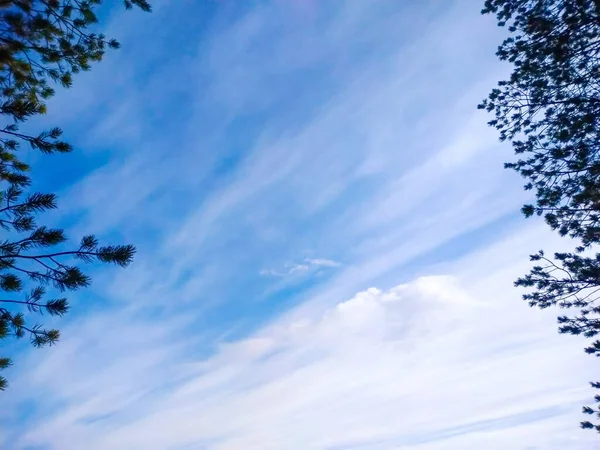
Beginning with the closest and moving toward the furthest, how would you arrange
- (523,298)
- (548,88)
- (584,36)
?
(584,36) → (548,88) → (523,298)

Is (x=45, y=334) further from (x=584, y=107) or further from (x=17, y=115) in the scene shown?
(x=584, y=107)

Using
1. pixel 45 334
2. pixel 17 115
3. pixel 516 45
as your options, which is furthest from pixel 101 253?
pixel 516 45

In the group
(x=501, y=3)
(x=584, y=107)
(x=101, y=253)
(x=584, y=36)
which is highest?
(x=501, y=3)

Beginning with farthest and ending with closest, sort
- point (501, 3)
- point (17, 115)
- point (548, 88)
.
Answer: point (501, 3) → point (548, 88) → point (17, 115)

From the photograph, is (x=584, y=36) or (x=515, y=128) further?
(x=515, y=128)

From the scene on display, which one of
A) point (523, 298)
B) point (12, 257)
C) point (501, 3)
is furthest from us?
point (523, 298)

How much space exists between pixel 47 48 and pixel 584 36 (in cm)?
1367

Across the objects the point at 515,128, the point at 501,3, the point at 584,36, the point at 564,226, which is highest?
the point at 501,3

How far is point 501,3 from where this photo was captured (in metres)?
11.6

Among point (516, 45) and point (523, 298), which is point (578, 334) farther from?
point (516, 45)

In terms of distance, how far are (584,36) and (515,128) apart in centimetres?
283

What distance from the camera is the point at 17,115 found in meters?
6.03

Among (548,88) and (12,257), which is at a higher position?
(548,88)

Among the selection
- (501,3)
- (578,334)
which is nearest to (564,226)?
(578,334)
